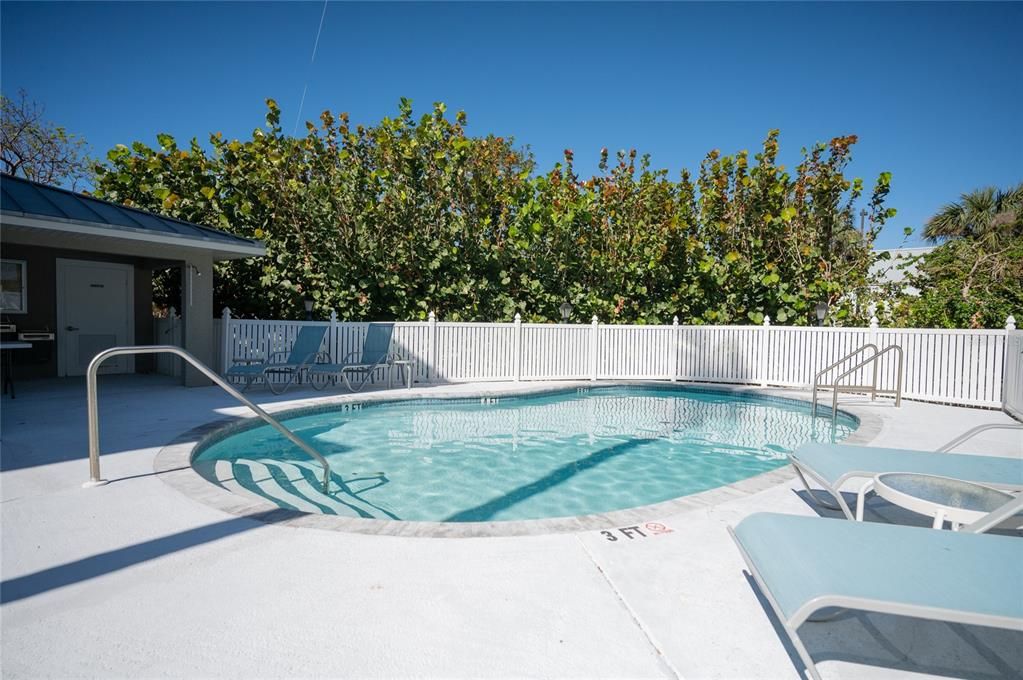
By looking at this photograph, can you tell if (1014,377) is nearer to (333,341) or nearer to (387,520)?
(387,520)

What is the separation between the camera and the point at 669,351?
12102mm

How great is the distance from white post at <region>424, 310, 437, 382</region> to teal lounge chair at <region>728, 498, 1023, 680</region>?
879 centimetres

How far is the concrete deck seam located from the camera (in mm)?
1868

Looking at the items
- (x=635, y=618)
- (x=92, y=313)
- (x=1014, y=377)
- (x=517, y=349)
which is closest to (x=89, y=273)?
(x=92, y=313)

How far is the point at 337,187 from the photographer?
1126 cm

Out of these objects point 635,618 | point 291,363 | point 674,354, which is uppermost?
point 674,354

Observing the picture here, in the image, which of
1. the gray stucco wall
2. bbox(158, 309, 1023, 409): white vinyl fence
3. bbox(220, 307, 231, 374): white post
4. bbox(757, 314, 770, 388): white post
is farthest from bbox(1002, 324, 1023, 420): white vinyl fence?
the gray stucco wall

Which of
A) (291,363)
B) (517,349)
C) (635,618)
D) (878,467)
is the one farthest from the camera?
(517,349)

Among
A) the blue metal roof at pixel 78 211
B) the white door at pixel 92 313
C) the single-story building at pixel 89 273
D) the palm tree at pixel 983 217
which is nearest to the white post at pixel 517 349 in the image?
the single-story building at pixel 89 273

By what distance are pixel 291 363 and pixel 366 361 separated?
50.1 inches

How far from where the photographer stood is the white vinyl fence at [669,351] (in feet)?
29.2

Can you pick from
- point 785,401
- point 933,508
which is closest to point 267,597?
point 933,508

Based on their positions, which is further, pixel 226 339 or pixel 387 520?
pixel 226 339

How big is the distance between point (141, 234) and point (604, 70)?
10.4m
